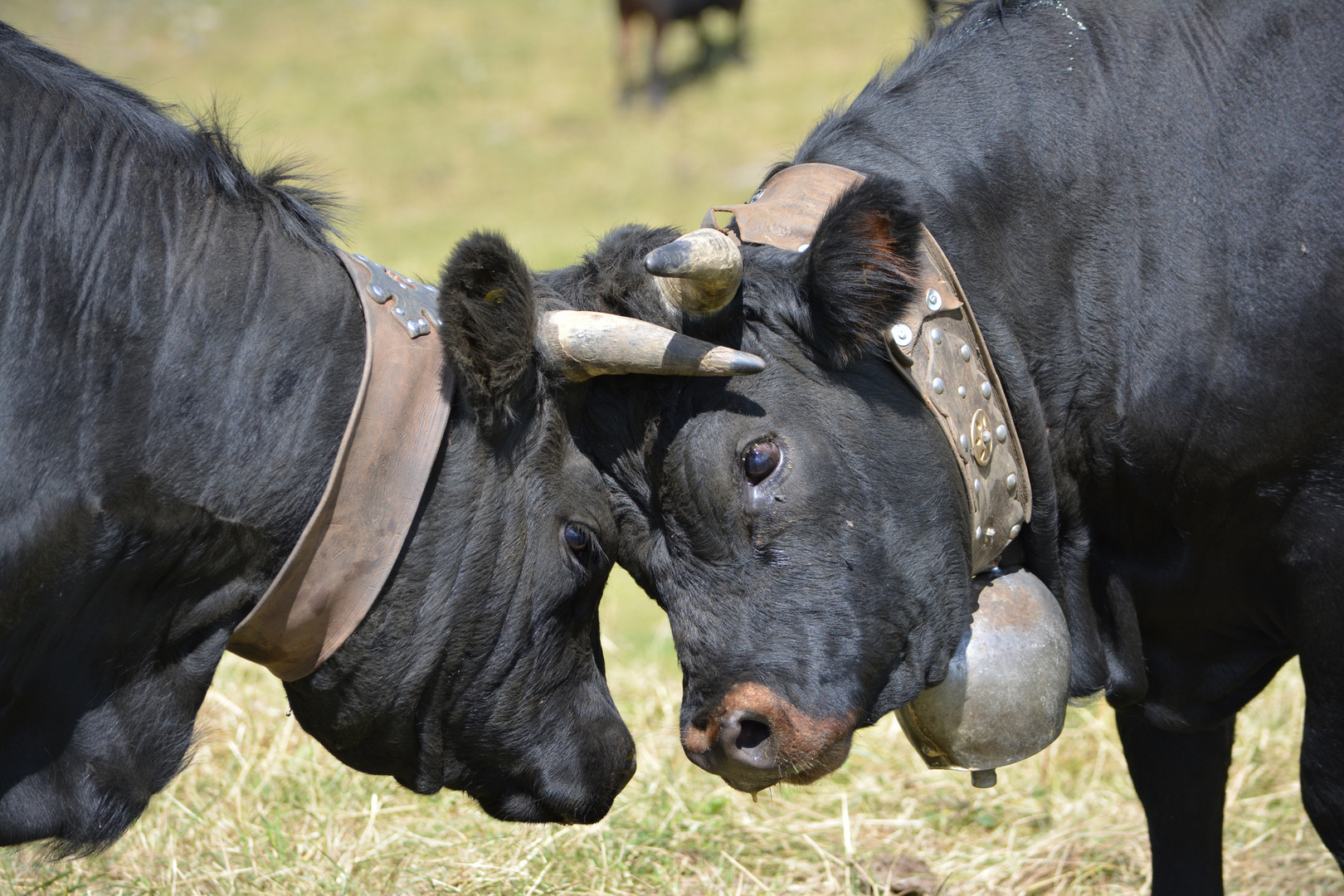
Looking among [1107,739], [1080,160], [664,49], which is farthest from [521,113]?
[1080,160]

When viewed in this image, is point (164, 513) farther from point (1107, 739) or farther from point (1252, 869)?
point (1107, 739)

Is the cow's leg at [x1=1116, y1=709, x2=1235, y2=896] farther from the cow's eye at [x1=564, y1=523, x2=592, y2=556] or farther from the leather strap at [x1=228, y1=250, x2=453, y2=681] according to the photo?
the leather strap at [x1=228, y1=250, x2=453, y2=681]

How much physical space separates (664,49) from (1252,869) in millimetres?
19841

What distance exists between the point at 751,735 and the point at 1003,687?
60cm

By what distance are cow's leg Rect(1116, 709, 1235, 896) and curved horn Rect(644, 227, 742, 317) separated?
1.76 m

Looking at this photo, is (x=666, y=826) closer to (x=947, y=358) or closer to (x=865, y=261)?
(x=947, y=358)

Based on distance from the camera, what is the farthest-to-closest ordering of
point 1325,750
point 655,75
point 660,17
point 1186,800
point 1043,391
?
point 660,17, point 655,75, point 1186,800, point 1043,391, point 1325,750

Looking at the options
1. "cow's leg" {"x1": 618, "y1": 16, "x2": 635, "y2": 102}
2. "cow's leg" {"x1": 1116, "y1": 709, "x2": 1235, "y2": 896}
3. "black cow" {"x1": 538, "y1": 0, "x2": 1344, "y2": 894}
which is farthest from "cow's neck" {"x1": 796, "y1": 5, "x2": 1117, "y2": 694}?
"cow's leg" {"x1": 618, "y1": 16, "x2": 635, "y2": 102}

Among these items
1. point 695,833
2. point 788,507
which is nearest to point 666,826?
point 695,833

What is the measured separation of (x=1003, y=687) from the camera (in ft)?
9.35

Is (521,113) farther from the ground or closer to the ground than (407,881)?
farther from the ground

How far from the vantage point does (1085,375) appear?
2.89 meters

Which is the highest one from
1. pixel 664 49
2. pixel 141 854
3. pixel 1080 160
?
pixel 664 49

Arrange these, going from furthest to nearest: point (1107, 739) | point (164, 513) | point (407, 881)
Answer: point (1107, 739) < point (407, 881) < point (164, 513)
